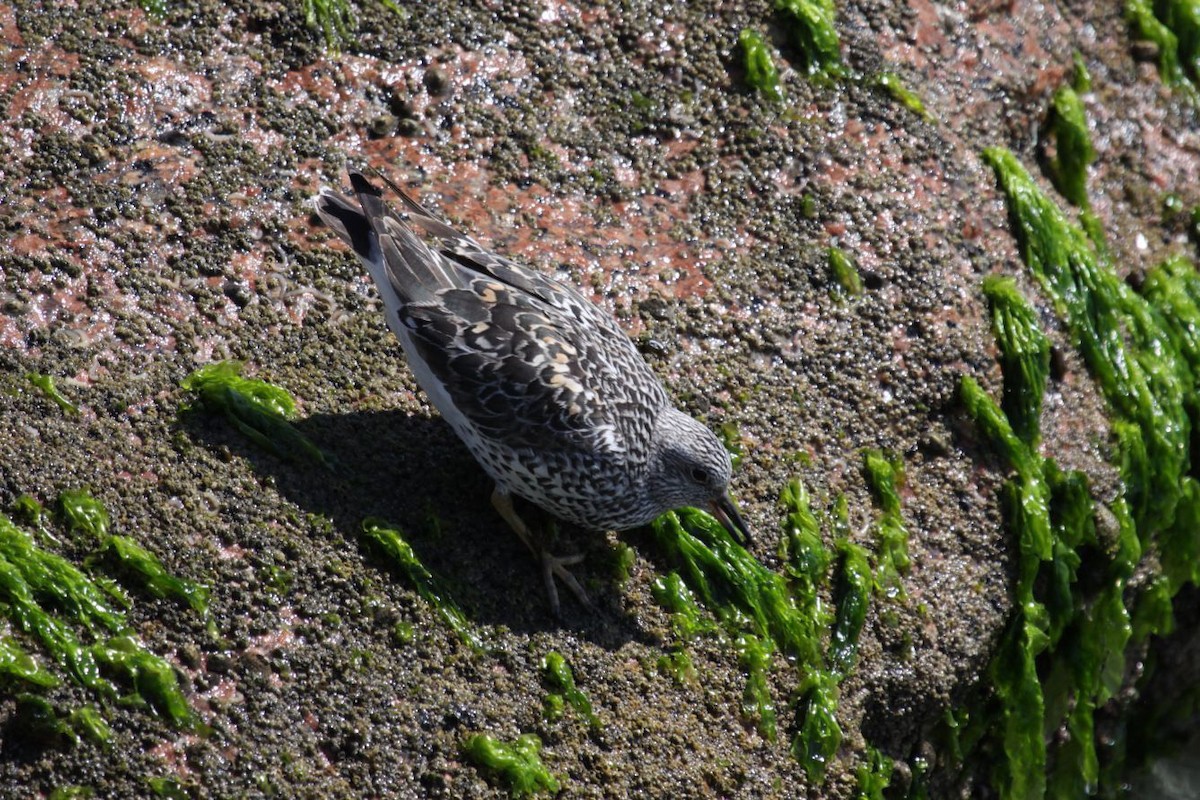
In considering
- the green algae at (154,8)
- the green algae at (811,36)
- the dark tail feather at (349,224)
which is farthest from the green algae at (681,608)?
the green algae at (154,8)

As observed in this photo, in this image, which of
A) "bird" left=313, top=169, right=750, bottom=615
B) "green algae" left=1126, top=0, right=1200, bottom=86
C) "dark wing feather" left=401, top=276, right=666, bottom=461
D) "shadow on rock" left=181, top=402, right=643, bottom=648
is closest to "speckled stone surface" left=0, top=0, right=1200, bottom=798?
"shadow on rock" left=181, top=402, right=643, bottom=648

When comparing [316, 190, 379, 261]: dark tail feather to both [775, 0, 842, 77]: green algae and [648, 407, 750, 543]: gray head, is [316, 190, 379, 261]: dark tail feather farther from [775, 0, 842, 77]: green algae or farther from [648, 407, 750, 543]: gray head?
[775, 0, 842, 77]: green algae

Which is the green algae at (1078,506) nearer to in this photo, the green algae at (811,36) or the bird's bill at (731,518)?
the green algae at (811,36)

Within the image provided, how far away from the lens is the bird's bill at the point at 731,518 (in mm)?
4520

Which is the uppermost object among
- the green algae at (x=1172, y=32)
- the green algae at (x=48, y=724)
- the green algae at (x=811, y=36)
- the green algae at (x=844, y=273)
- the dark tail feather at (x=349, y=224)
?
the green algae at (x=1172, y=32)

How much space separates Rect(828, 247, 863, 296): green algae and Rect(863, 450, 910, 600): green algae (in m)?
0.72

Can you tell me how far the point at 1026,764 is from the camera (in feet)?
17.4

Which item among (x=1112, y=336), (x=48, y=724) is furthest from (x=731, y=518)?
(x=1112, y=336)

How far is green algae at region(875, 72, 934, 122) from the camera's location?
19.4 ft

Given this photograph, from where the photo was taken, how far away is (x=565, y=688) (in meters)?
4.14

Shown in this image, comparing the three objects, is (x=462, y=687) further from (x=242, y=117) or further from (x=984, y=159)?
(x=984, y=159)

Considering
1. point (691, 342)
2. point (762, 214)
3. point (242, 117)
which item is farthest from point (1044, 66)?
point (242, 117)

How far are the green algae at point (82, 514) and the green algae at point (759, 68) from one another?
336cm

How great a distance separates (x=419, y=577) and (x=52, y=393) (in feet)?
4.22
